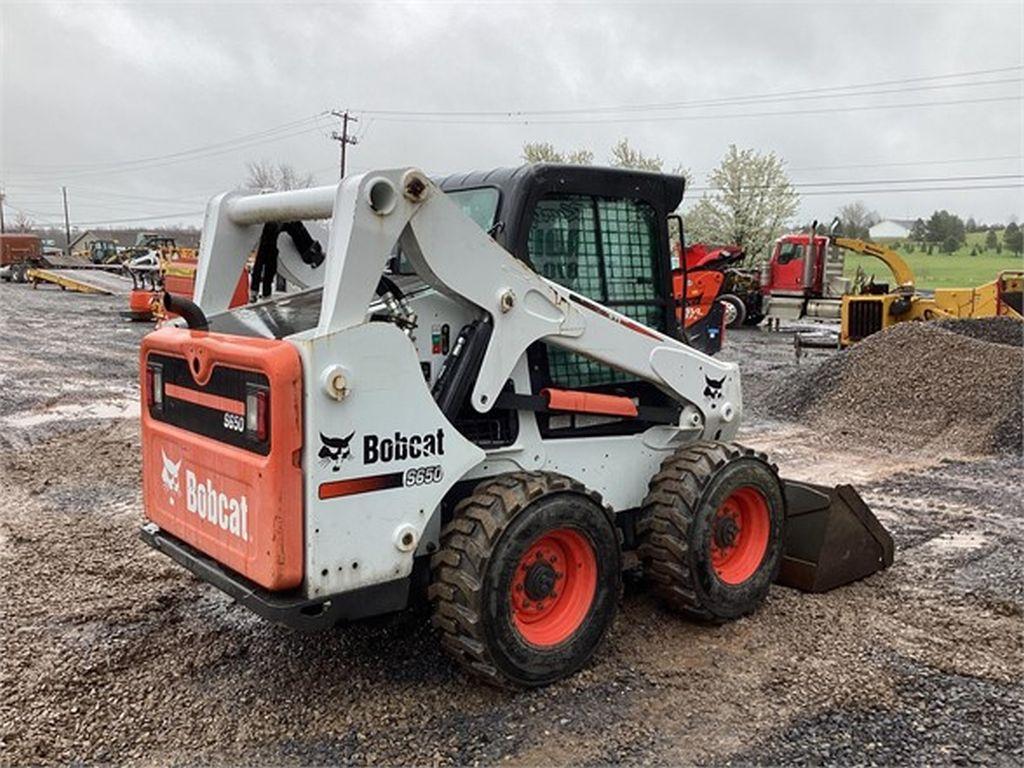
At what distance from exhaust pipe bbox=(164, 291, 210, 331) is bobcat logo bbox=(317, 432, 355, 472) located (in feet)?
3.26

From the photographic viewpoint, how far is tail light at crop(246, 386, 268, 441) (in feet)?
10.4

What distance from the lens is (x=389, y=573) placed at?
342cm

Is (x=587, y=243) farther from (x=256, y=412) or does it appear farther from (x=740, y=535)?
(x=256, y=412)

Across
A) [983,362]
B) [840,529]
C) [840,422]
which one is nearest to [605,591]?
[840,529]

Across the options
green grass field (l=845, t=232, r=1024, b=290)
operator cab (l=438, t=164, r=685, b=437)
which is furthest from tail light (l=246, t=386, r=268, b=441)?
green grass field (l=845, t=232, r=1024, b=290)

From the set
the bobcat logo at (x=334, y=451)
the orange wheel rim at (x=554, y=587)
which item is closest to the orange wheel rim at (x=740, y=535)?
the orange wheel rim at (x=554, y=587)

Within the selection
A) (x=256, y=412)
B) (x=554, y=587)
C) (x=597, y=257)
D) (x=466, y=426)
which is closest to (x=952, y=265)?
(x=597, y=257)

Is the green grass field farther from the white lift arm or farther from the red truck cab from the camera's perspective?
the white lift arm

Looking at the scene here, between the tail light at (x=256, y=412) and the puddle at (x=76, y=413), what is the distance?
25.0 ft

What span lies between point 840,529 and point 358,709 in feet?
9.50

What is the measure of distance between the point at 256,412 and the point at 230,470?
1.11 feet

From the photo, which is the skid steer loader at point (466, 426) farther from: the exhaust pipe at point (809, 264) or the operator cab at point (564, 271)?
the exhaust pipe at point (809, 264)

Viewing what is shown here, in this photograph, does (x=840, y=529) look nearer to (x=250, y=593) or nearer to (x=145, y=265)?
(x=250, y=593)

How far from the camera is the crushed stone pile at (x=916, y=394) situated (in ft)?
30.9
